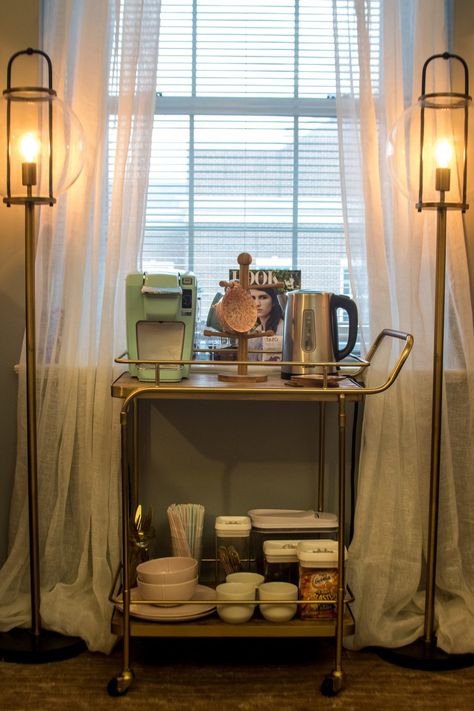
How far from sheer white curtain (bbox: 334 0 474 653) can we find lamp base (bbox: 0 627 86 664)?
78 cm

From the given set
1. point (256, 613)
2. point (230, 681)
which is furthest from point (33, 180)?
point (230, 681)

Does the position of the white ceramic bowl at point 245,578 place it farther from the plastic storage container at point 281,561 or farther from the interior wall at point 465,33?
the interior wall at point 465,33

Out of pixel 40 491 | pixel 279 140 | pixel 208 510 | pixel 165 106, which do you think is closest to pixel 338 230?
pixel 279 140

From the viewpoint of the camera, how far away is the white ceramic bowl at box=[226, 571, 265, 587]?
2.37 metres

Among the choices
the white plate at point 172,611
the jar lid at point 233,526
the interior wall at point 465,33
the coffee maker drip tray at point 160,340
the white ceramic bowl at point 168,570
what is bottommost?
the white plate at point 172,611

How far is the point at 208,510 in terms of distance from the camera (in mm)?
2678

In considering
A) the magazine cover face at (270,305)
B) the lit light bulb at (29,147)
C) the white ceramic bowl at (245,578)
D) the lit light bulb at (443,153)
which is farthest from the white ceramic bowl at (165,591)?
the lit light bulb at (443,153)

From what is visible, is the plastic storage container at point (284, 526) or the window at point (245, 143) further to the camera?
the window at point (245, 143)

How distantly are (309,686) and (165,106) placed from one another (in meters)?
1.72

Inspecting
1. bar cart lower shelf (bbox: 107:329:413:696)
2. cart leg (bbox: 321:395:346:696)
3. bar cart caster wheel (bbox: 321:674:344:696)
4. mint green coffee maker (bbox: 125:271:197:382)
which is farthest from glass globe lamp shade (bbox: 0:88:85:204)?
bar cart caster wheel (bbox: 321:674:344:696)

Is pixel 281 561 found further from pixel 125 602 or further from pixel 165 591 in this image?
pixel 125 602

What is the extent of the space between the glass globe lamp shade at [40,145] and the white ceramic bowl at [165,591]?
3.44 ft

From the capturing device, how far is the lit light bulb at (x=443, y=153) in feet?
7.61

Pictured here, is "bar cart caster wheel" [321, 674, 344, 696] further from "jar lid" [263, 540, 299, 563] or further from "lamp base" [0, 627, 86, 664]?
"lamp base" [0, 627, 86, 664]
